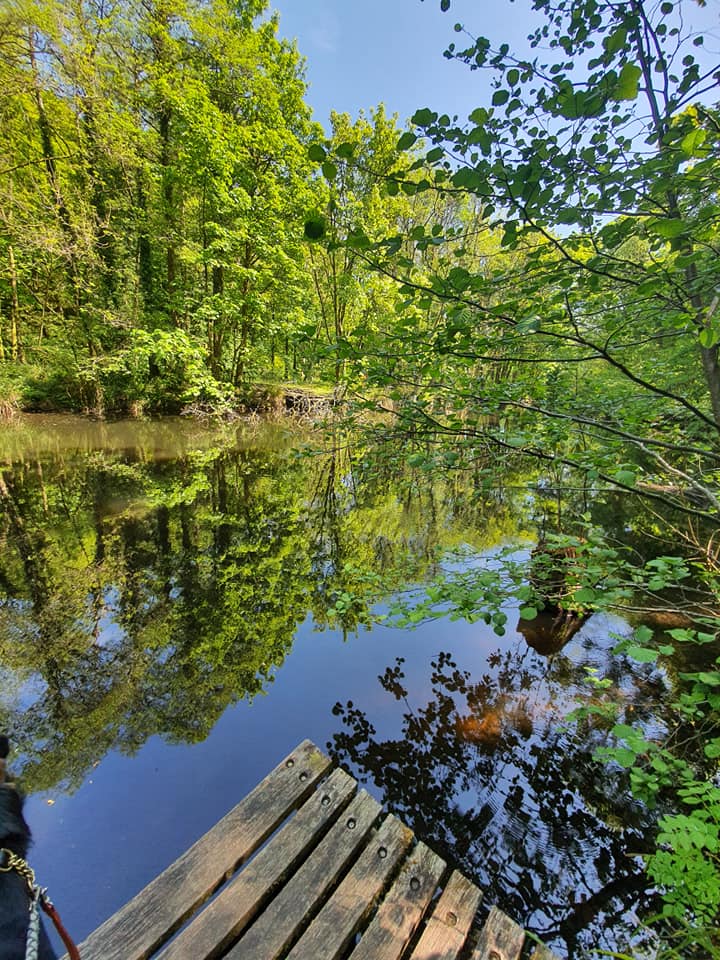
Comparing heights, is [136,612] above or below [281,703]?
above

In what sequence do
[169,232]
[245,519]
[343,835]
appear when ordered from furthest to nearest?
1. [169,232]
2. [245,519]
3. [343,835]

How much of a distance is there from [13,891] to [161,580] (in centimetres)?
366

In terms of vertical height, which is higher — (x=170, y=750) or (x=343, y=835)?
(x=343, y=835)

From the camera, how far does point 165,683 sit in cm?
300

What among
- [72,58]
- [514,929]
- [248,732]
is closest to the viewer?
[514,929]

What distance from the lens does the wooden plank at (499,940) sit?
150cm

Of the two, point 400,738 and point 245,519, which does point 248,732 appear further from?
point 245,519

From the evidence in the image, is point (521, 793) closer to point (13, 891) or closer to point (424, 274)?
point (13, 891)

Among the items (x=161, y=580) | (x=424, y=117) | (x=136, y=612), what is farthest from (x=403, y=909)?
(x=161, y=580)

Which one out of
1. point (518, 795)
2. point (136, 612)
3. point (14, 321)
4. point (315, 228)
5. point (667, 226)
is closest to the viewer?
point (667, 226)

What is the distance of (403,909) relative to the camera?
5.23 feet

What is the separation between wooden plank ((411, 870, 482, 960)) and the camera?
1.50m

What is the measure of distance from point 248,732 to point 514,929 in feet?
6.05

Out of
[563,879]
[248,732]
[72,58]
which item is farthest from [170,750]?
[72,58]
